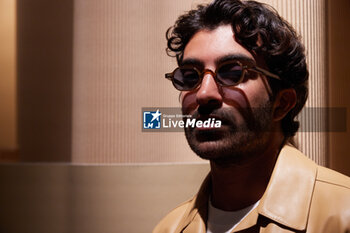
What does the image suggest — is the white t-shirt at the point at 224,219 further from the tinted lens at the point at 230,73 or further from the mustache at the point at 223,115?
the tinted lens at the point at 230,73

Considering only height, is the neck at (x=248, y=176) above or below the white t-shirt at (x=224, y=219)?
above

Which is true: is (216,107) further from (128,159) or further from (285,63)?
(128,159)

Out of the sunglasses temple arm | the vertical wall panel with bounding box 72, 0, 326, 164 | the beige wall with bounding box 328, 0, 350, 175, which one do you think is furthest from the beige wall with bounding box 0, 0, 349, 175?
the beige wall with bounding box 328, 0, 350, 175

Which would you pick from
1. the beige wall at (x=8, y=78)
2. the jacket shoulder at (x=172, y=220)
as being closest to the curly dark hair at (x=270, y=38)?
the jacket shoulder at (x=172, y=220)

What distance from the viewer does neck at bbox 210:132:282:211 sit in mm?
1537

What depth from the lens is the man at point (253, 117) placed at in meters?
1.40

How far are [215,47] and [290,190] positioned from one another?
22.7 inches

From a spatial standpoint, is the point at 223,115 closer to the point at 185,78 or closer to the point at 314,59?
the point at 185,78

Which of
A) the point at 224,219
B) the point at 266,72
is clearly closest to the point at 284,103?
the point at 266,72

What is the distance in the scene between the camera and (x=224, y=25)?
1.50 m

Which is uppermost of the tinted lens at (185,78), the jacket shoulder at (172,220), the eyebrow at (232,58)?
the eyebrow at (232,58)

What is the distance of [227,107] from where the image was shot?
1.43 metres

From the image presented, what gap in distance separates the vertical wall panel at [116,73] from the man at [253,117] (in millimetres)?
160

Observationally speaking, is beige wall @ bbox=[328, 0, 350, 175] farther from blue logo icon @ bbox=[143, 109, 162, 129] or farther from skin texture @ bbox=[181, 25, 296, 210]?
blue logo icon @ bbox=[143, 109, 162, 129]
